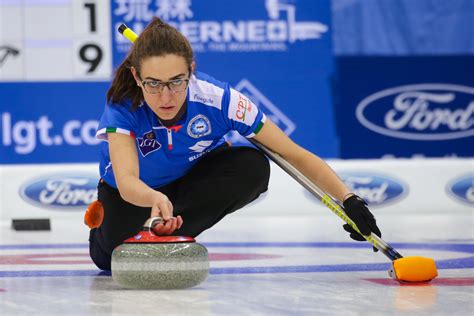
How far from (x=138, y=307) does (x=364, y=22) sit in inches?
194

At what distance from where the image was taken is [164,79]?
110 inches

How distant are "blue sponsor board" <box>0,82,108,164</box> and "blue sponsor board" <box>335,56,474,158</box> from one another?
1.78 m

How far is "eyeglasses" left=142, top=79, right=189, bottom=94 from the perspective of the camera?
279 centimetres

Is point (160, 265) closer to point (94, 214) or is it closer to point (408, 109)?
point (94, 214)

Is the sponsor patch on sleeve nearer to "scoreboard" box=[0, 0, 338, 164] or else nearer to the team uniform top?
the team uniform top

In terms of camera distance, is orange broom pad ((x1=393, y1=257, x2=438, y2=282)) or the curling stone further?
orange broom pad ((x1=393, y1=257, x2=438, y2=282))

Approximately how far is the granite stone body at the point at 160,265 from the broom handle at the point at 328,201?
1.98ft

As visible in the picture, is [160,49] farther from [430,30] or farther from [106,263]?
[430,30]

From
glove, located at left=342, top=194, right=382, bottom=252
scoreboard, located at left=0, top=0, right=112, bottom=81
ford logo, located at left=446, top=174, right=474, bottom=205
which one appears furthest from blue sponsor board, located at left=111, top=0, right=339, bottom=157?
glove, located at left=342, top=194, right=382, bottom=252

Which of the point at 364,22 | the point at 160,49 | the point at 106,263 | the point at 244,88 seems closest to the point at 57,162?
the point at 244,88

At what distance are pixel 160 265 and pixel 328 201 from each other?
763 millimetres

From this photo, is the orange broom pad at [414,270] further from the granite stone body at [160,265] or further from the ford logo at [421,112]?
the ford logo at [421,112]

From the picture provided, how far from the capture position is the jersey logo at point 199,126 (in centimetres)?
314

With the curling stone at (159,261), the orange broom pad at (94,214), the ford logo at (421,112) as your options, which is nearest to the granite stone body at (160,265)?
the curling stone at (159,261)
